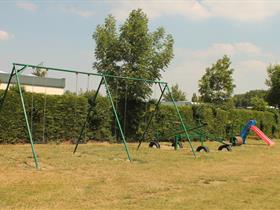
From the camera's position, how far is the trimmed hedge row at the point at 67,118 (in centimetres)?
1523

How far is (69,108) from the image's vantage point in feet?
55.7

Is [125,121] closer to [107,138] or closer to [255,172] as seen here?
[107,138]

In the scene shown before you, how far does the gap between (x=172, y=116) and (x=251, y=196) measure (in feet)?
46.0

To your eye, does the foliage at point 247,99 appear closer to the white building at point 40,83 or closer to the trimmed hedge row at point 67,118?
the trimmed hedge row at point 67,118

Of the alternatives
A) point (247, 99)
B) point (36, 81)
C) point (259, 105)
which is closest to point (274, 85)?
point (259, 105)

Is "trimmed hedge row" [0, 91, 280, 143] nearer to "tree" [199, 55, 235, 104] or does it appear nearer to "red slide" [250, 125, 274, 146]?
"red slide" [250, 125, 274, 146]

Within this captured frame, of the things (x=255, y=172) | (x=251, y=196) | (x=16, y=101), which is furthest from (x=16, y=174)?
(x=16, y=101)

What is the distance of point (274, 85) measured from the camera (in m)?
38.7

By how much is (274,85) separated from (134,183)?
34.2 meters

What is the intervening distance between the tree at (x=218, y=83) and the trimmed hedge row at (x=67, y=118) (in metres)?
6.11

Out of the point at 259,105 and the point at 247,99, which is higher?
the point at 247,99

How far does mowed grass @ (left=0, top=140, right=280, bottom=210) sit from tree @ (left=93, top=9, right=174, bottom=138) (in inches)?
277

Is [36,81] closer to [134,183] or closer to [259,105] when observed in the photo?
[259,105]

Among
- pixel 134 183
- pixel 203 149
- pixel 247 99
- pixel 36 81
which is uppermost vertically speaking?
pixel 247 99
